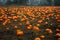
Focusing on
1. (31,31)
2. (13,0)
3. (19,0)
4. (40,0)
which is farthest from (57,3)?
(31,31)

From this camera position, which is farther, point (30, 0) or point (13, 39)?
point (30, 0)

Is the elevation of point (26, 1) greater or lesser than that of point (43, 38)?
lesser

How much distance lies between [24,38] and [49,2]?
23.0 meters

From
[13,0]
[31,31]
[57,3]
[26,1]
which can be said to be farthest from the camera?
[13,0]

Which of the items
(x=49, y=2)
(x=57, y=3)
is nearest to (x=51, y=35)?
(x=57, y=3)

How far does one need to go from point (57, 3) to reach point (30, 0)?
652 centimetres

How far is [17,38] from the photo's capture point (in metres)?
3.52

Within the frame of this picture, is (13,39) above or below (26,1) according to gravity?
above

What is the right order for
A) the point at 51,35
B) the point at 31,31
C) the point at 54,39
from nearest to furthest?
the point at 54,39 < the point at 51,35 < the point at 31,31

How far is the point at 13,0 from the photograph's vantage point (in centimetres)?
3070

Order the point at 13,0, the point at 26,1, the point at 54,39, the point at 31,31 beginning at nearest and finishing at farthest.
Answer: the point at 54,39
the point at 31,31
the point at 26,1
the point at 13,0

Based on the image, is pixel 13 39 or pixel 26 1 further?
pixel 26 1

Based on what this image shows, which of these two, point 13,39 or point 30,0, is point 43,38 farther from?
point 30,0

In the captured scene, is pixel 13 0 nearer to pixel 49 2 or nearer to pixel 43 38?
pixel 49 2
